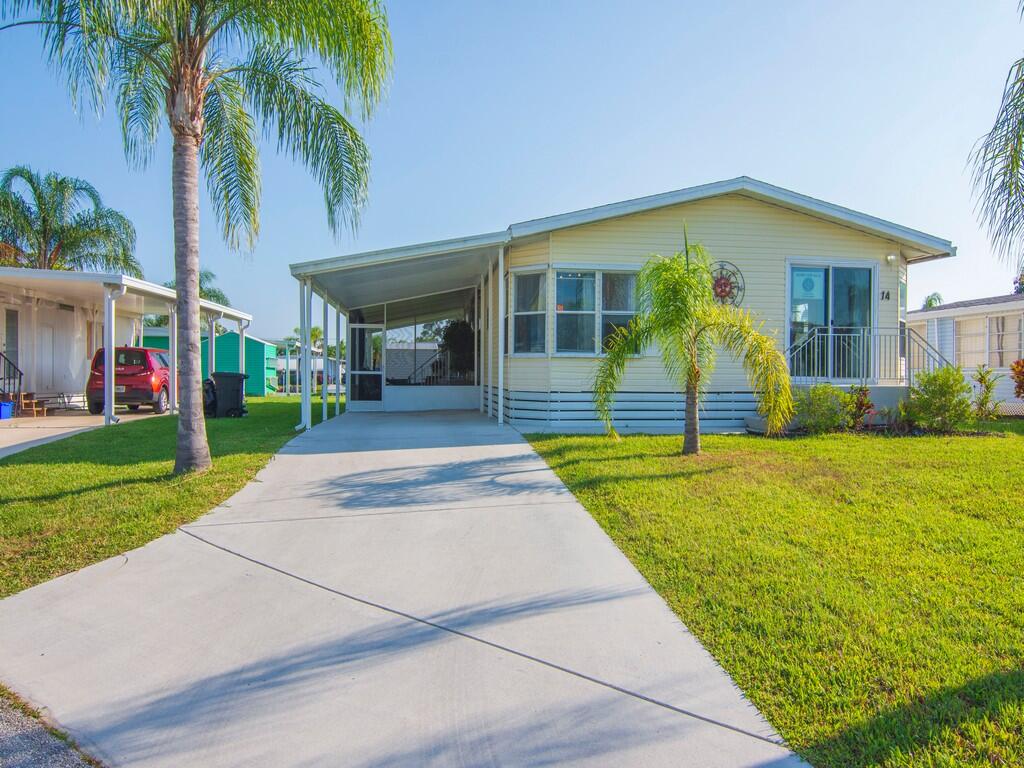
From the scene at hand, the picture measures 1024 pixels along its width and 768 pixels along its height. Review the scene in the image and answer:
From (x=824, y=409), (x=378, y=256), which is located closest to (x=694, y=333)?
(x=824, y=409)

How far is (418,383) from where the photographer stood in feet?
52.7

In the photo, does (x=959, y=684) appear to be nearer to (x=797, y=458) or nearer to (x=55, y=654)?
(x=55, y=654)

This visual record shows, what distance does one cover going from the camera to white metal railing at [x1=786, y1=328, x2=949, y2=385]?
11.5 metres

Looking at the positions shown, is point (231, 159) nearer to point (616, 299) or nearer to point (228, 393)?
point (616, 299)

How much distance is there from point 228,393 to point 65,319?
6838 millimetres

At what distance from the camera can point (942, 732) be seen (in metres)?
2.51

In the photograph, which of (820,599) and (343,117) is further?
(343,117)

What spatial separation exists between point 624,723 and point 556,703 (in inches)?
12.3

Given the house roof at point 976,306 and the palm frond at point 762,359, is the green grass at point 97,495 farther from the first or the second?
the house roof at point 976,306

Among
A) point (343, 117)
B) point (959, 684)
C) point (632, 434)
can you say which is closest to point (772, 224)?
point (632, 434)

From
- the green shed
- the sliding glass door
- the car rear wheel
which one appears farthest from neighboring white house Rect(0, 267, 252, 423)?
the sliding glass door

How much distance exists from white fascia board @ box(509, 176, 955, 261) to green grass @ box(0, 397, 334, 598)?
5.61 metres

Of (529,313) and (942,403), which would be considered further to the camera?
(529,313)

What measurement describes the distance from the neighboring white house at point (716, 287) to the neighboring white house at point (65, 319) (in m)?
5.63
